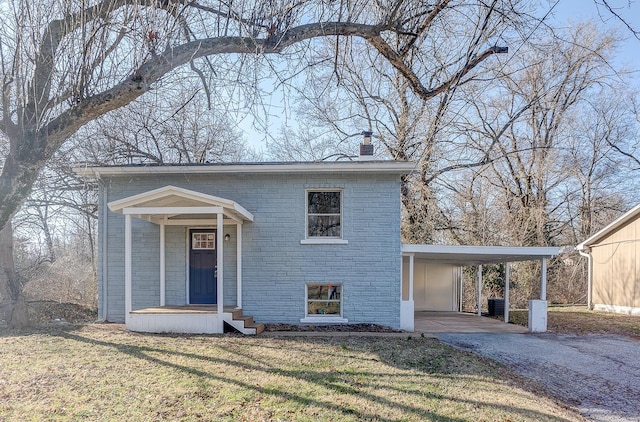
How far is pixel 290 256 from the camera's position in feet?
30.8

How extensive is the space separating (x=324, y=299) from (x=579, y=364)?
5.31 meters

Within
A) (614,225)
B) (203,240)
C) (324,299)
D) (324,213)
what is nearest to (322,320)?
(324,299)

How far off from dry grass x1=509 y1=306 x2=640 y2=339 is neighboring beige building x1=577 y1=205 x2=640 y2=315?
2.77 feet

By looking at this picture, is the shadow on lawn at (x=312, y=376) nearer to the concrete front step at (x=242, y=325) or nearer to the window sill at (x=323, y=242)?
the concrete front step at (x=242, y=325)

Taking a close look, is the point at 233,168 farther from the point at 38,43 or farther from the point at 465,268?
the point at 465,268

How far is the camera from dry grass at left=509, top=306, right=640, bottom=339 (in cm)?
1016

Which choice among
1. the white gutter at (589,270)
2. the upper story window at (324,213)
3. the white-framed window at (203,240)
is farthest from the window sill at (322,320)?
the white gutter at (589,270)

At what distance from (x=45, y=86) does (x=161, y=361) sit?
4155 mm

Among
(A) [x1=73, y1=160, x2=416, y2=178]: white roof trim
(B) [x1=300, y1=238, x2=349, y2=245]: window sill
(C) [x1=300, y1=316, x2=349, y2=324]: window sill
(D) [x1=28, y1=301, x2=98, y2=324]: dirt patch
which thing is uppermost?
(A) [x1=73, y1=160, x2=416, y2=178]: white roof trim

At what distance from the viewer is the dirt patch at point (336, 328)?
344 inches

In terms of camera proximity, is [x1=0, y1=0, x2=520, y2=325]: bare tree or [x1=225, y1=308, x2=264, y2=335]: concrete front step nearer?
[x1=0, y1=0, x2=520, y2=325]: bare tree

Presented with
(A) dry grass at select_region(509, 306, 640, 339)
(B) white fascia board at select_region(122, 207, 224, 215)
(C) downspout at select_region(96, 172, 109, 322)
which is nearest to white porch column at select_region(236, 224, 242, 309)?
(B) white fascia board at select_region(122, 207, 224, 215)

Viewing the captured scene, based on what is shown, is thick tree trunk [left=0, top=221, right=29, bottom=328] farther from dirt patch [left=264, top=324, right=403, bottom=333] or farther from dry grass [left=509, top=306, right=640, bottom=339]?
dry grass [left=509, top=306, right=640, bottom=339]

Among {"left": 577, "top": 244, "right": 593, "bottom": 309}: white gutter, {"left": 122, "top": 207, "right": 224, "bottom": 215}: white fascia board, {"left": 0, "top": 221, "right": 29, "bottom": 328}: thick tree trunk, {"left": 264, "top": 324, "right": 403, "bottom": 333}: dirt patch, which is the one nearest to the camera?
{"left": 122, "top": 207, "right": 224, "bottom": 215}: white fascia board
